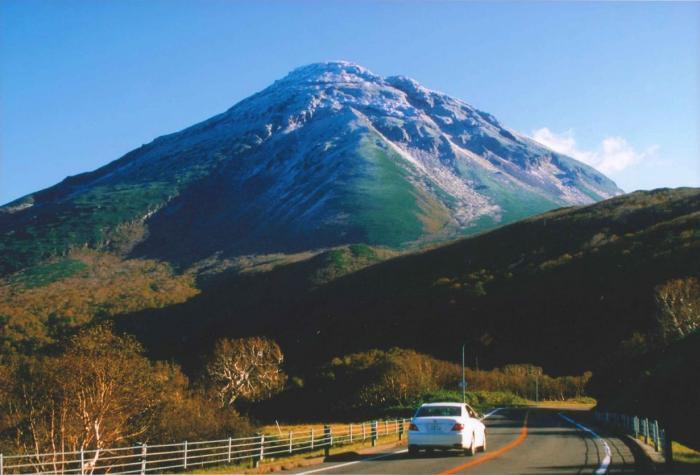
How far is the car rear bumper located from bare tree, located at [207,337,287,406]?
5373 centimetres

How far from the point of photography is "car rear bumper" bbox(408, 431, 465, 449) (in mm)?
19344

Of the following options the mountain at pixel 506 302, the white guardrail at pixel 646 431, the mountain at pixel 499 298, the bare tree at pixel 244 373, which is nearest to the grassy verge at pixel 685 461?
the white guardrail at pixel 646 431

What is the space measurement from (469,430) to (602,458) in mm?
3347

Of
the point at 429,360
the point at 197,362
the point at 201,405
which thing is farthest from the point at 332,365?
the point at 201,405

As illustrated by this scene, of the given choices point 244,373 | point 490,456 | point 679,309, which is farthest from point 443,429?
point 244,373

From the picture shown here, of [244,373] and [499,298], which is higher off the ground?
[499,298]

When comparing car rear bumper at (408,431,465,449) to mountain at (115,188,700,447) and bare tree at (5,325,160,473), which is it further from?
mountain at (115,188,700,447)

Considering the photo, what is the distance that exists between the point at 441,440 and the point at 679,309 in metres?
50.5

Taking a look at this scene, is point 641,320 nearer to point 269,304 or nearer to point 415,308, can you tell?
point 415,308

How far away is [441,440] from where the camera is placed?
19.4m

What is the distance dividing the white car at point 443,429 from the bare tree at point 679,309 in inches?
1656

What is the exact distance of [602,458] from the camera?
19.3 meters

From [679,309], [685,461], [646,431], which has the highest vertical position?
[679,309]

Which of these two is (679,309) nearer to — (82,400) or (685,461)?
(685,461)
